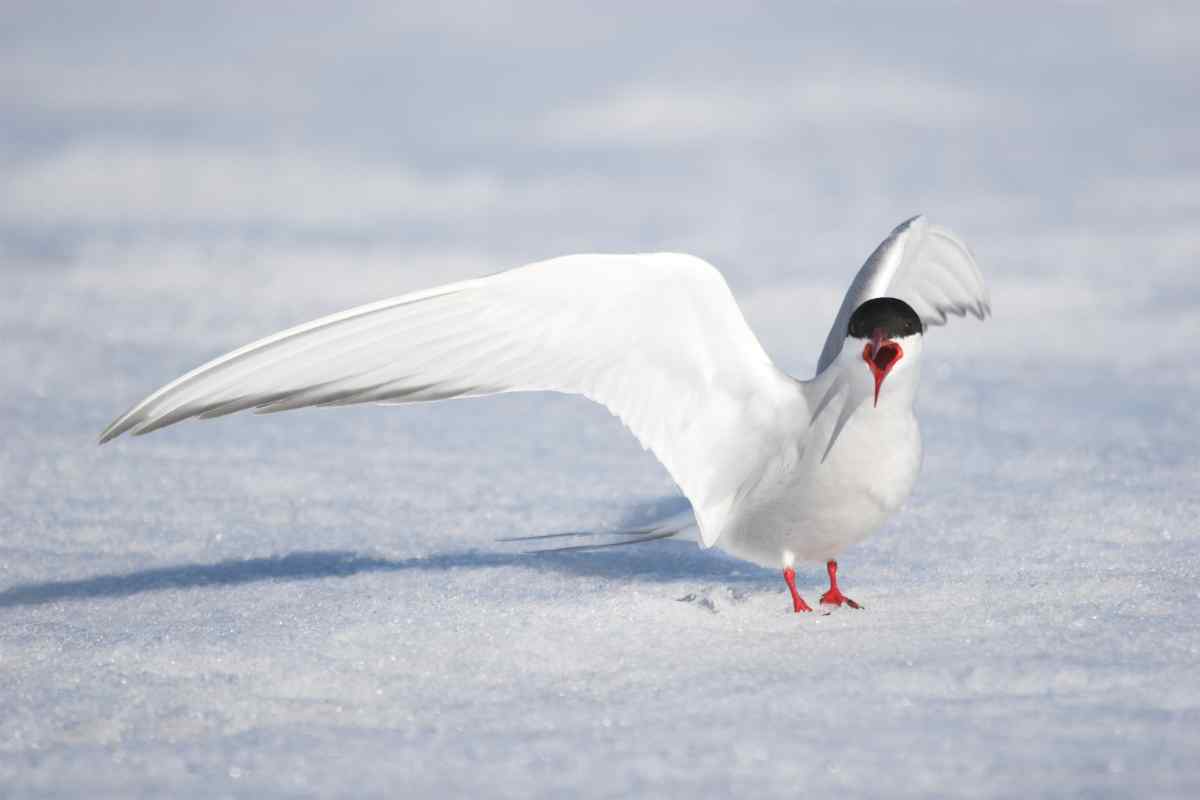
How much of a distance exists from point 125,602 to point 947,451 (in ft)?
8.74

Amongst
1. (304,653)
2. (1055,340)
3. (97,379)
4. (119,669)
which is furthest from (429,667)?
(1055,340)

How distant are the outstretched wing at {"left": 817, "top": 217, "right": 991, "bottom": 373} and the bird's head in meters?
0.47

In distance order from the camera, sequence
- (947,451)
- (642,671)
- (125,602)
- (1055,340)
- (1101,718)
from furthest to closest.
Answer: (1055,340) → (947,451) → (125,602) → (642,671) → (1101,718)

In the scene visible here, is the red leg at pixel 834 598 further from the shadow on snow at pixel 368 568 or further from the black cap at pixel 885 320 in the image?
the black cap at pixel 885 320

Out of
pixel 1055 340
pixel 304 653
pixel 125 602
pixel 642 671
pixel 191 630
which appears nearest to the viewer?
pixel 642 671

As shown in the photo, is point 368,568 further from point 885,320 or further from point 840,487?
point 885,320

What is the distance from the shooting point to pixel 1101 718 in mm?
2018

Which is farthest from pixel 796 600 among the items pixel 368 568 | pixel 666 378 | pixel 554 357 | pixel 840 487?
pixel 368 568

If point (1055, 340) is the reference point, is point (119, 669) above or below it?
below

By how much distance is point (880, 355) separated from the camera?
2631mm

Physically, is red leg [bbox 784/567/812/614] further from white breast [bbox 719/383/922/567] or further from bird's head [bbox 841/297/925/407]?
bird's head [bbox 841/297/925/407]

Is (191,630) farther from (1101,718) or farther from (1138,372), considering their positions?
(1138,372)

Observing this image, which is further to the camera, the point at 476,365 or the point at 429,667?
the point at 476,365

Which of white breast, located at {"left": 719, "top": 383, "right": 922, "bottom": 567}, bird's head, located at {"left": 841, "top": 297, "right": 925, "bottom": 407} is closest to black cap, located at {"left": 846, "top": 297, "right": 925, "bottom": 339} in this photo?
bird's head, located at {"left": 841, "top": 297, "right": 925, "bottom": 407}
